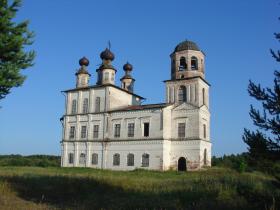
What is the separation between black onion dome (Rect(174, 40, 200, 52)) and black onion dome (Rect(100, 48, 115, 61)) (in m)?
9.44

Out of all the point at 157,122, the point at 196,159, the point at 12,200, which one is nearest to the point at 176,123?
the point at 157,122

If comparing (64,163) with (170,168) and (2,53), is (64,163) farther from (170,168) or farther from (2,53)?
(2,53)

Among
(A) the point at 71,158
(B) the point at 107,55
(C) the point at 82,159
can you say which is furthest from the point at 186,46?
(A) the point at 71,158

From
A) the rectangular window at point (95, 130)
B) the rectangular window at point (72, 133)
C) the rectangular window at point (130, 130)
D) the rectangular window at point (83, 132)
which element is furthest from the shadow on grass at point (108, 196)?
the rectangular window at point (72, 133)

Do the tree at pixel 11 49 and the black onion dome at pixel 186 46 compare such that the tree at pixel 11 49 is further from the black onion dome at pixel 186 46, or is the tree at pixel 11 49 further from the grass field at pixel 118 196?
the black onion dome at pixel 186 46

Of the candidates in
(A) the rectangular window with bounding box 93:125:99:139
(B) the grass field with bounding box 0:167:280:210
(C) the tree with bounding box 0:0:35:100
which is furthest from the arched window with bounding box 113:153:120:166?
(C) the tree with bounding box 0:0:35:100

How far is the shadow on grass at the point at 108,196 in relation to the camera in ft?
37.3

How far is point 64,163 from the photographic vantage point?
1550 inches

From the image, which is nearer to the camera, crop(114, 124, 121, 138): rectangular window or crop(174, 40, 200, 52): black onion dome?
crop(174, 40, 200, 52): black onion dome

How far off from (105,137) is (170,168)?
8038 mm

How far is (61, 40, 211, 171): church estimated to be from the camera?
3297 cm

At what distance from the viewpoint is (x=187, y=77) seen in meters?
34.1

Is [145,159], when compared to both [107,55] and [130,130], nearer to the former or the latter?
[130,130]

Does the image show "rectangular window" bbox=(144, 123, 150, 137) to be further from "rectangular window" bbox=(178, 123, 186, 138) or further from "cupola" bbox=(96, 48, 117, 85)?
"cupola" bbox=(96, 48, 117, 85)
